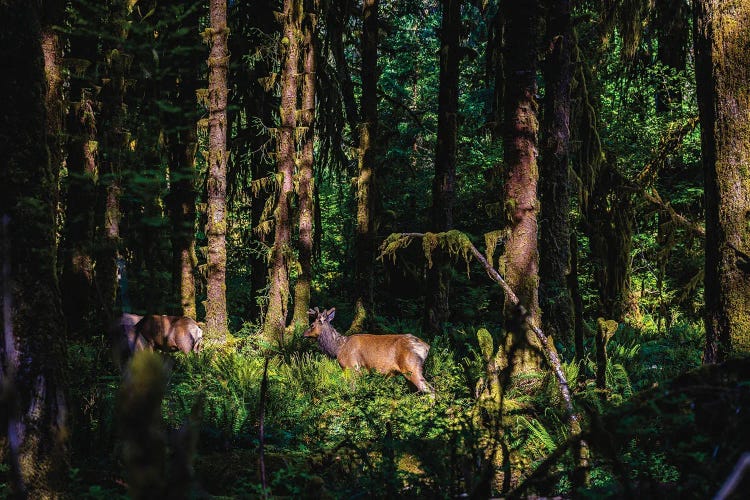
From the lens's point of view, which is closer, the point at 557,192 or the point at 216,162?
the point at 557,192

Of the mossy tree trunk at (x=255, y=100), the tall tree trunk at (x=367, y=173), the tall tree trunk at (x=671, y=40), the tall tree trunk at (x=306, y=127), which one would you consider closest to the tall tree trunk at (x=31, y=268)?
the tall tree trunk at (x=367, y=173)

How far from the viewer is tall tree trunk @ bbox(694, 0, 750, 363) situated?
15.3 feet

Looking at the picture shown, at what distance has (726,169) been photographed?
4.79 metres

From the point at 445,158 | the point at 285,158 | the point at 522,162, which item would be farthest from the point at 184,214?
the point at 522,162

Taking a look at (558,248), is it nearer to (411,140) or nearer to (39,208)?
(39,208)

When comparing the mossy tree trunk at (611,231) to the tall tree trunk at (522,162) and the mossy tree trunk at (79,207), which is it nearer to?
the tall tree trunk at (522,162)

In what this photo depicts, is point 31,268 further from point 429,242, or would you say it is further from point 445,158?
point 445,158

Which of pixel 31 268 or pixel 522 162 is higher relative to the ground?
pixel 522 162

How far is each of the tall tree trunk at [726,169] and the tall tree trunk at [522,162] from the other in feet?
11.4

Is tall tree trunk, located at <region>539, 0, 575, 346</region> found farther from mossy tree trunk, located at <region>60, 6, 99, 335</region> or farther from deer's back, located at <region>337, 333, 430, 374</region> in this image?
mossy tree trunk, located at <region>60, 6, 99, 335</region>

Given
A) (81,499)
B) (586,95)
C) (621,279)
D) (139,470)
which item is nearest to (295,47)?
(586,95)

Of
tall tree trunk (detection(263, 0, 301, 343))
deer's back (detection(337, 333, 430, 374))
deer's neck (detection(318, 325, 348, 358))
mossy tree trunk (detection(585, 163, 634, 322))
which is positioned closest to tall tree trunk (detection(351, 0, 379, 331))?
tall tree trunk (detection(263, 0, 301, 343))

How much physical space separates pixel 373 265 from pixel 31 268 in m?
11.0

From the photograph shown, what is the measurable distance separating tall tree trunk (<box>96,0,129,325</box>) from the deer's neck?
389 centimetres
